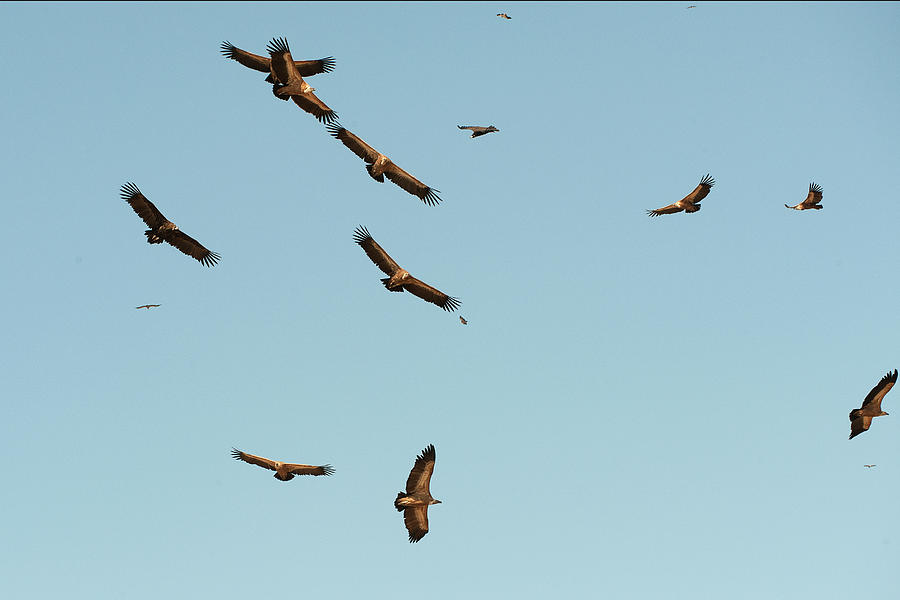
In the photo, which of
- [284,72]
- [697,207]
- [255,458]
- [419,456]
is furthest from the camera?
[697,207]

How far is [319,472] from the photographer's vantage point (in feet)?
117

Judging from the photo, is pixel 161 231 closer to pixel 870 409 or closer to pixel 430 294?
pixel 430 294

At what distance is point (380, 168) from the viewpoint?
3120cm

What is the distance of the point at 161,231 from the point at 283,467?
8395mm

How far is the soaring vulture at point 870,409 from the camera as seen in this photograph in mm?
36625

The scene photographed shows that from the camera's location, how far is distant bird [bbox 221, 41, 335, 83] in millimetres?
32375

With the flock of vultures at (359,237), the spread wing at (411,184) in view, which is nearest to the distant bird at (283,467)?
the flock of vultures at (359,237)

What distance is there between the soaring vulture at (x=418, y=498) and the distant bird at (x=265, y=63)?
37.6ft

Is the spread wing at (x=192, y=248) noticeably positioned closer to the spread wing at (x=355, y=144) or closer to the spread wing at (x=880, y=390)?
the spread wing at (x=355, y=144)

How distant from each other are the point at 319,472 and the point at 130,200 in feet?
34.3

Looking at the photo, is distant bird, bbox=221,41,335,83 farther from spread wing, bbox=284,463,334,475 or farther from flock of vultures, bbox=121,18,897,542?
spread wing, bbox=284,463,334,475

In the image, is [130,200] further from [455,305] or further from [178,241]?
[455,305]

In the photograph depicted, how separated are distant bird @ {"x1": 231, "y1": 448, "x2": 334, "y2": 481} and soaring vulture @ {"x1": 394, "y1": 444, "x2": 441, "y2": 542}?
13.0 feet

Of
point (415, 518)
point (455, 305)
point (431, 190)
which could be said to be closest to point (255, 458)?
point (415, 518)
